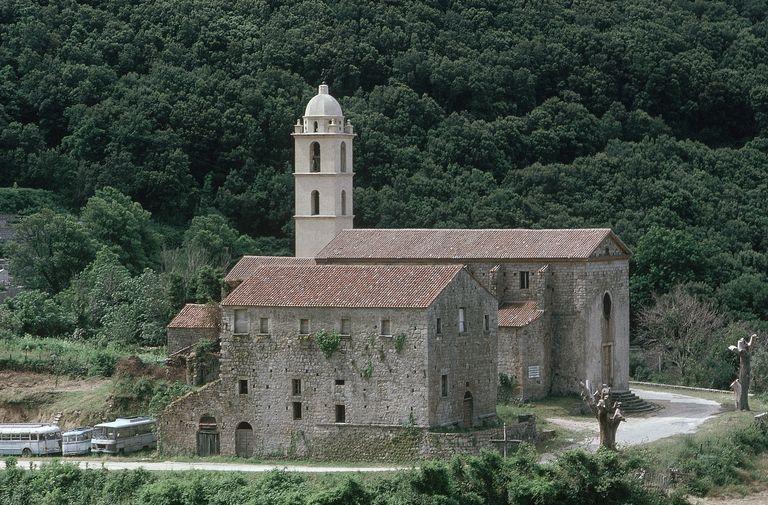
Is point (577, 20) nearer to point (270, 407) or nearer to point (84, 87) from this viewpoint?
point (84, 87)

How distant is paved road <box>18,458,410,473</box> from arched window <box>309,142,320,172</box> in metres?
21.0

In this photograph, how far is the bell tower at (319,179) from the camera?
74812 mm

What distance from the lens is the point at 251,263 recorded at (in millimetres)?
70562

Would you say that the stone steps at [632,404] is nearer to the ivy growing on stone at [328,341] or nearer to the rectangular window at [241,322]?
the ivy growing on stone at [328,341]

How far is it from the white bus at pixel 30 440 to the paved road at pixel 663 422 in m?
16.4

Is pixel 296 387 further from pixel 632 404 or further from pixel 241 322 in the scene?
pixel 632 404

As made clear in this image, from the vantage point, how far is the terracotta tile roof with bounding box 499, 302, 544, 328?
212 feet

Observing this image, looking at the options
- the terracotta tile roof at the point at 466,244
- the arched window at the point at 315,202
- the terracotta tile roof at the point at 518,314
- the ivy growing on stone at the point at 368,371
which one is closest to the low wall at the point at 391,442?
the ivy growing on stone at the point at 368,371

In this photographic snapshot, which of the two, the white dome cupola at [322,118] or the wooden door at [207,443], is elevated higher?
the white dome cupola at [322,118]

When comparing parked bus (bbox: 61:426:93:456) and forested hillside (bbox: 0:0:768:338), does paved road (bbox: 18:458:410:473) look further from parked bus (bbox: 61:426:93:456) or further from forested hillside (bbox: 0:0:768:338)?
forested hillside (bbox: 0:0:768:338)

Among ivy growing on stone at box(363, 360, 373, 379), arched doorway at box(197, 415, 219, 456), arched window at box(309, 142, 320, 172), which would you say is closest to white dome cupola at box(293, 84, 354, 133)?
arched window at box(309, 142, 320, 172)

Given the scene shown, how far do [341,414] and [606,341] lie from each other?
14511 millimetres

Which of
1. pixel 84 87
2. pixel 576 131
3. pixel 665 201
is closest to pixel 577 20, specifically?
pixel 576 131

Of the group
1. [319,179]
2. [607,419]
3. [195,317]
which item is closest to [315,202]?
[319,179]
